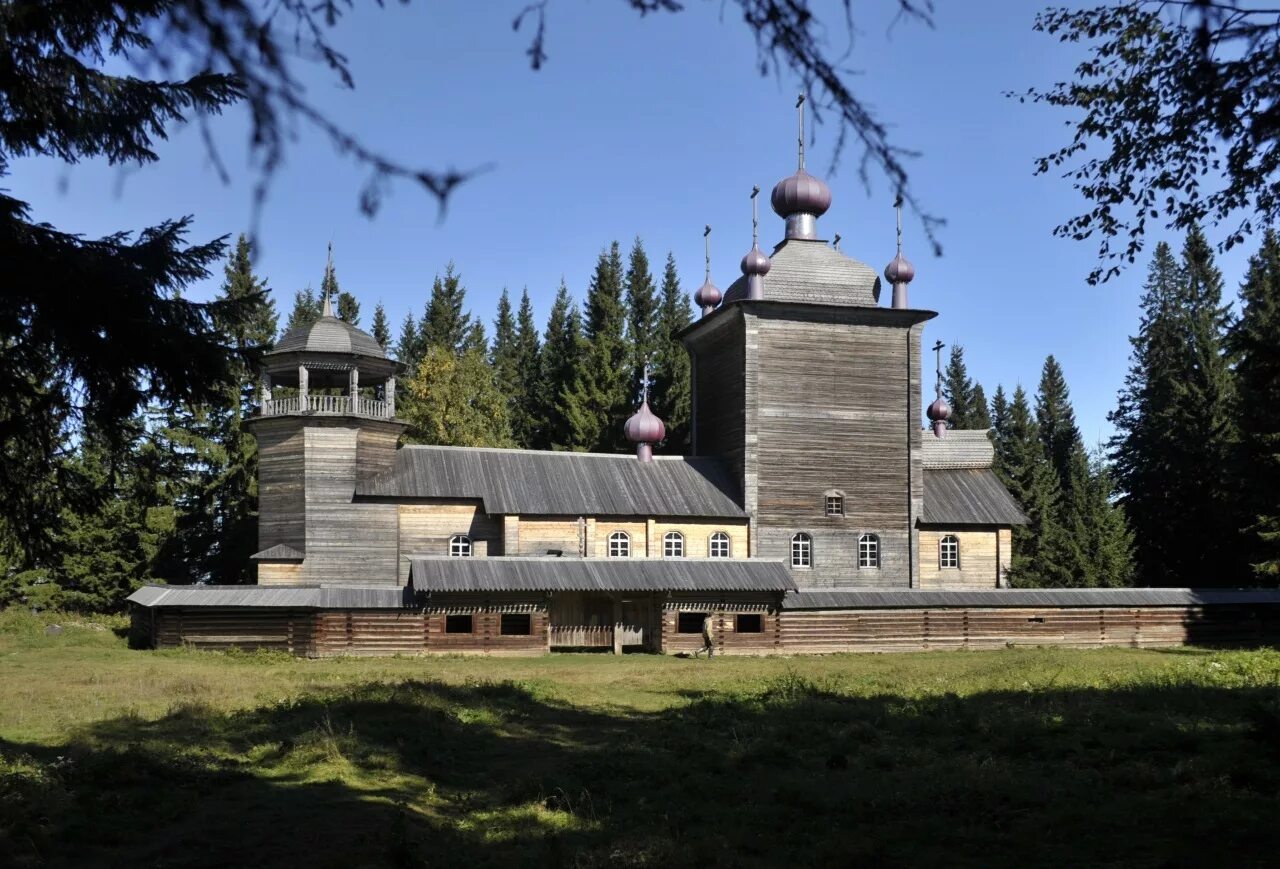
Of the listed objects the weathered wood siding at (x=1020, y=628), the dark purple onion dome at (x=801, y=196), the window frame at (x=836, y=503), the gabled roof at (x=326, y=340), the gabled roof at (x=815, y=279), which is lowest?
the weathered wood siding at (x=1020, y=628)

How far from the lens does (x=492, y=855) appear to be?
35.1 feet

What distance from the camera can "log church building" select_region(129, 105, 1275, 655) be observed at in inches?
1337

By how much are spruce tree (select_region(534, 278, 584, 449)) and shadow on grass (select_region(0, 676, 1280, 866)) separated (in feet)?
134

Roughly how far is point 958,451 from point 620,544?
14.6 metres

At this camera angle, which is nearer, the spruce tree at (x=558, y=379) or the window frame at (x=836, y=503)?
the window frame at (x=836, y=503)

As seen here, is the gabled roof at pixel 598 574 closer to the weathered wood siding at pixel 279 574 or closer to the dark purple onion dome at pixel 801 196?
the weathered wood siding at pixel 279 574

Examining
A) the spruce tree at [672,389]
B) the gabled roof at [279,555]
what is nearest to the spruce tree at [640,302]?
the spruce tree at [672,389]

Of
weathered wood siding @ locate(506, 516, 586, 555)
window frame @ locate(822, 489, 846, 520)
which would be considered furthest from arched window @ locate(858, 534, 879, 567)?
weathered wood siding @ locate(506, 516, 586, 555)

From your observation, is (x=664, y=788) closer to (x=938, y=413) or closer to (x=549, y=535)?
(x=549, y=535)

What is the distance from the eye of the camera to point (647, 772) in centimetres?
1424

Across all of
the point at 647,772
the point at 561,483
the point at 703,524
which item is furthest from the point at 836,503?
the point at 647,772

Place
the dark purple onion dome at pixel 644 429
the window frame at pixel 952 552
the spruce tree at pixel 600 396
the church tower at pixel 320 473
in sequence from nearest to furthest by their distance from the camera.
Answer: the church tower at pixel 320 473, the window frame at pixel 952 552, the dark purple onion dome at pixel 644 429, the spruce tree at pixel 600 396

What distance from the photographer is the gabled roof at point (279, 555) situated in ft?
115

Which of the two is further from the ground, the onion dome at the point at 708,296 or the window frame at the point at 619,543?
the onion dome at the point at 708,296
